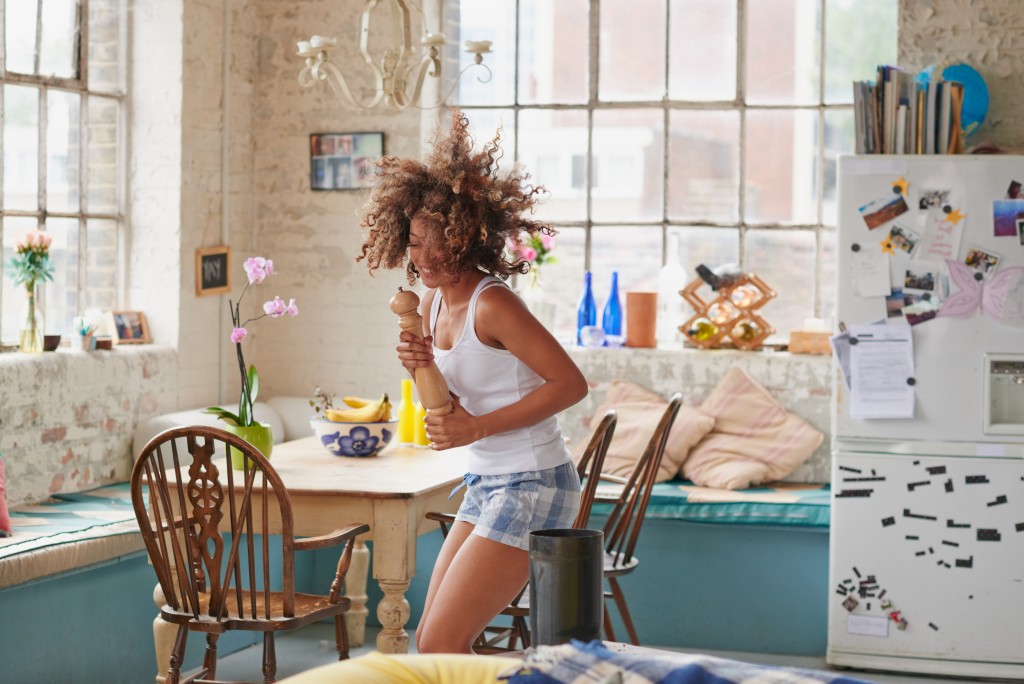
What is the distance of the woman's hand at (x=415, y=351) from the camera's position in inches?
99.2

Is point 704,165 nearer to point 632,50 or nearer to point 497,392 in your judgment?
point 632,50

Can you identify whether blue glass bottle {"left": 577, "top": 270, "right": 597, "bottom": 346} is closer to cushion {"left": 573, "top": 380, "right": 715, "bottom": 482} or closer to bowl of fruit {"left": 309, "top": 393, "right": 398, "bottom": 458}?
cushion {"left": 573, "top": 380, "right": 715, "bottom": 482}

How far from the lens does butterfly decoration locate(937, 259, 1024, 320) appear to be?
4.28m

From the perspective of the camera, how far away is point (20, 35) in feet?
15.9

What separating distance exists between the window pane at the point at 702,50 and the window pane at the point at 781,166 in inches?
8.1

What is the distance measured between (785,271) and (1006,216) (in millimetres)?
1393

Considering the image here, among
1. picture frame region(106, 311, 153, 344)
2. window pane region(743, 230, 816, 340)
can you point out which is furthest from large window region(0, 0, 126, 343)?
window pane region(743, 230, 816, 340)

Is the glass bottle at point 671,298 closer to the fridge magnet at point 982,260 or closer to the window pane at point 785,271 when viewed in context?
the window pane at point 785,271

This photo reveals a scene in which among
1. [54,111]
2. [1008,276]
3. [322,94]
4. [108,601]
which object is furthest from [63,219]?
[1008,276]

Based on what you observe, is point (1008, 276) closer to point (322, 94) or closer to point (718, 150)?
point (718, 150)

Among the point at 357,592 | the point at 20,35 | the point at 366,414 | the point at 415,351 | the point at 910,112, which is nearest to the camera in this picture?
the point at 415,351

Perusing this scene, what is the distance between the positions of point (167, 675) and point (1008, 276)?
2942 mm

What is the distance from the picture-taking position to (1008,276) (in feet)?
14.0

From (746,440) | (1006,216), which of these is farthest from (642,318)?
(1006,216)
